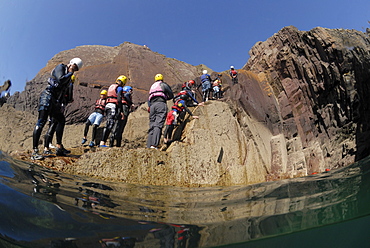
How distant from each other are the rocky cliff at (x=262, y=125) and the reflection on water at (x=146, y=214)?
160 centimetres

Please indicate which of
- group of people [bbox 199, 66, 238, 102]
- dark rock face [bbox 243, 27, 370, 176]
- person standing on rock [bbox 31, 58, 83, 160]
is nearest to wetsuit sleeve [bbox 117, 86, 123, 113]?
person standing on rock [bbox 31, 58, 83, 160]

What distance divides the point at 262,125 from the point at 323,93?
294cm

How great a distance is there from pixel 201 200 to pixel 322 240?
162 cm

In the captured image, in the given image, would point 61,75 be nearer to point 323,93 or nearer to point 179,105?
point 179,105

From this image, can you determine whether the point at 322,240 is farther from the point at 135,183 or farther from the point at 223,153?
the point at 223,153

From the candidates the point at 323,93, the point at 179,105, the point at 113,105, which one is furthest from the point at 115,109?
the point at 323,93

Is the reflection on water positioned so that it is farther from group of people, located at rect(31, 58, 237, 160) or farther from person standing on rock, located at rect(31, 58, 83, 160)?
group of people, located at rect(31, 58, 237, 160)

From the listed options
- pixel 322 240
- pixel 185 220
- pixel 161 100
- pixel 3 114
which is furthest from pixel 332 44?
pixel 3 114

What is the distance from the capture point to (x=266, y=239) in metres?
2.60

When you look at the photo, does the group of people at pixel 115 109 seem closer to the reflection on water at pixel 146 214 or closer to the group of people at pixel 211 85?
the reflection on water at pixel 146 214

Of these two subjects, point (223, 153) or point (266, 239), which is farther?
point (223, 153)

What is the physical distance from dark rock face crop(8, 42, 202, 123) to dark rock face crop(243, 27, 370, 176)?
6220mm

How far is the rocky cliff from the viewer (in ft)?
17.5

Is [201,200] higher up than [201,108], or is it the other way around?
[201,108]
